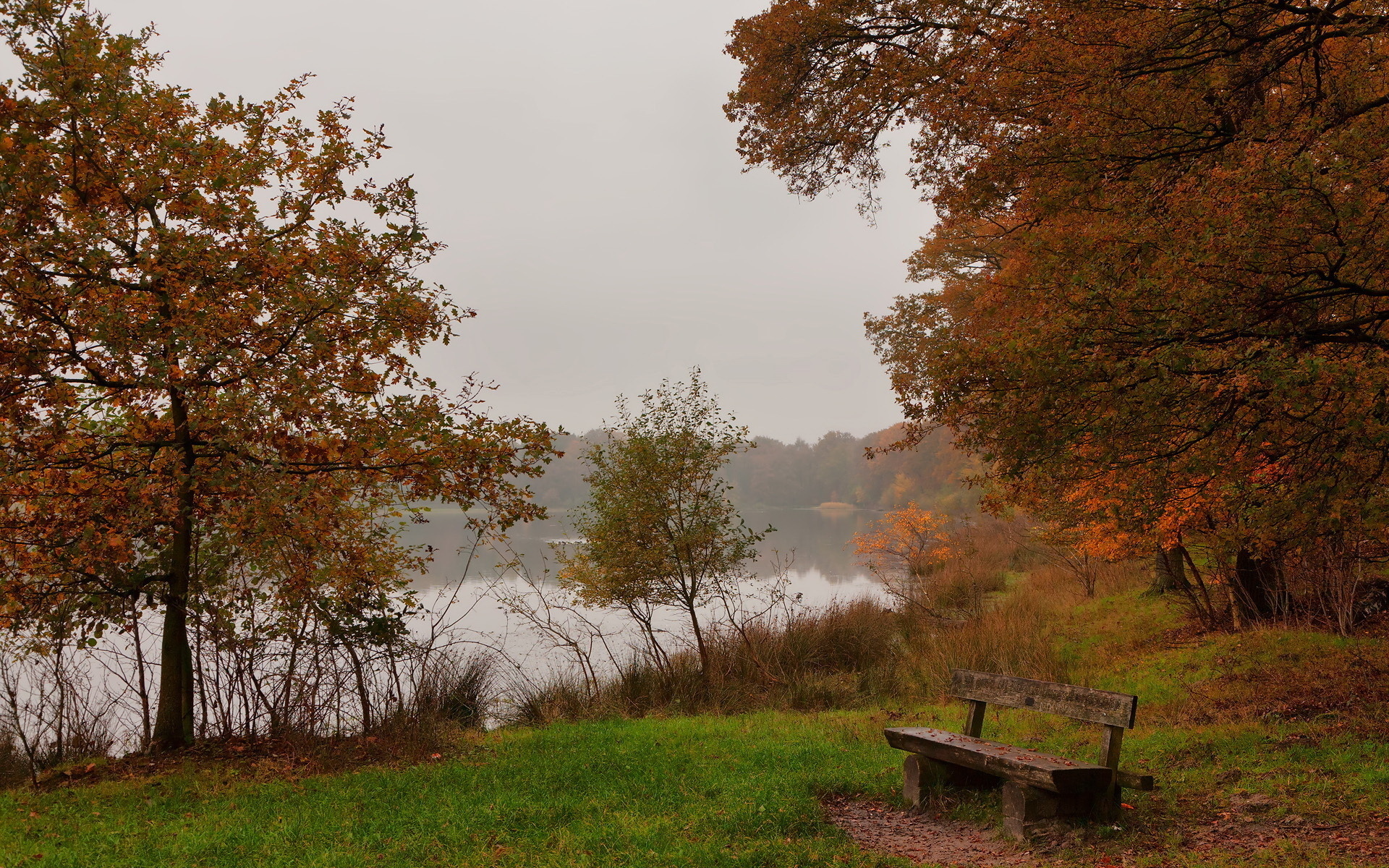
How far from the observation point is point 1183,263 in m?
4.94

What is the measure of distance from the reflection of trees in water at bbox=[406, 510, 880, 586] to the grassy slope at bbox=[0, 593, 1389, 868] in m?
4.33

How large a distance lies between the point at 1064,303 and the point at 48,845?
6.64 m

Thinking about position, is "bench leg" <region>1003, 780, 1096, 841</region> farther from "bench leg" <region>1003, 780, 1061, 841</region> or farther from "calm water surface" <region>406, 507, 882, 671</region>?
"calm water surface" <region>406, 507, 882, 671</region>

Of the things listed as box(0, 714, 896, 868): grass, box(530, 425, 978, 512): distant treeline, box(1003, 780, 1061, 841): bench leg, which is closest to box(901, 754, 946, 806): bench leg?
box(0, 714, 896, 868): grass

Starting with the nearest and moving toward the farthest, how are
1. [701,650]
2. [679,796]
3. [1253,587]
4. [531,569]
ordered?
1. [679,796]
2. [1253,587]
3. [701,650]
4. [531,569]

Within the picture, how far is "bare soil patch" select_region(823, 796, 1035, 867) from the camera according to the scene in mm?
4520

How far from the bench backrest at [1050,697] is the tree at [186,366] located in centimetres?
359

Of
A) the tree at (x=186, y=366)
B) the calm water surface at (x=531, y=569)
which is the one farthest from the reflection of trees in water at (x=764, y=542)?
the tree at (x=186, y=366)

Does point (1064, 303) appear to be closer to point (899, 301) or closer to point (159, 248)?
point (159, 248)

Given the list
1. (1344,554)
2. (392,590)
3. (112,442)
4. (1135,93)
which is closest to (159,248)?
(112,442)

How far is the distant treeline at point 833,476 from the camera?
174 ft

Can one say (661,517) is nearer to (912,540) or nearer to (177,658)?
(177,658)

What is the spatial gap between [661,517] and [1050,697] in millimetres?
6902

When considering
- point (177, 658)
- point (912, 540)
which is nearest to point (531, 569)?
point (912, 540)
